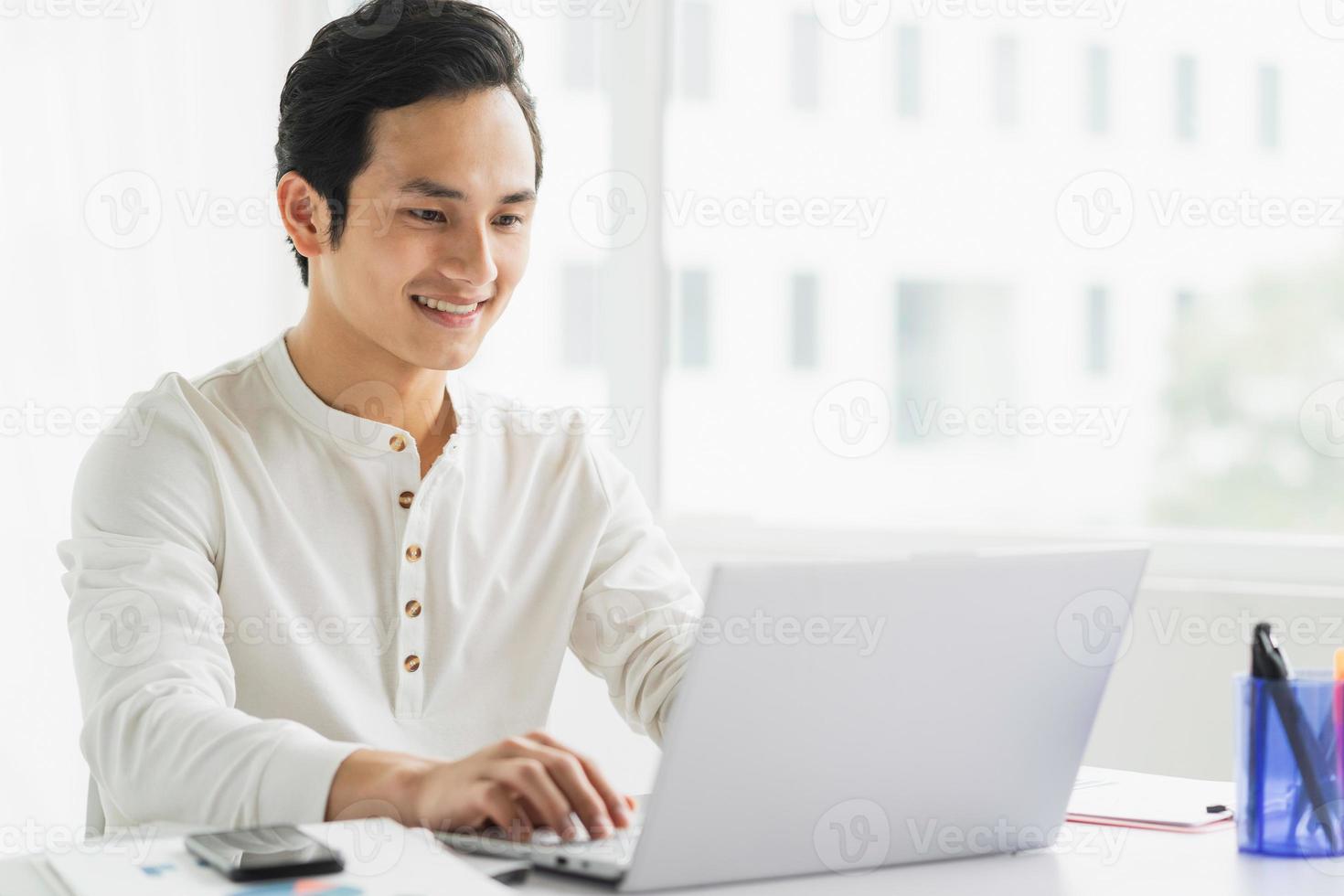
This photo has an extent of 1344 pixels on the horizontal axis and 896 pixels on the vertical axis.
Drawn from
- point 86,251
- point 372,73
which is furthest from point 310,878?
point 86,251

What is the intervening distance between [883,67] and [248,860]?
2275 mm

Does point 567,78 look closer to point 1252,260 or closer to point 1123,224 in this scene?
point 1123,224

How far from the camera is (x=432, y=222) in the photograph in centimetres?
151

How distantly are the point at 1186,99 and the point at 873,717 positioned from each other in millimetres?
1925

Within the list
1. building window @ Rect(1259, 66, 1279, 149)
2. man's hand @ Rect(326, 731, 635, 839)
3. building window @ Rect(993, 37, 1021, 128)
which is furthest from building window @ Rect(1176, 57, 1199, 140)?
man's hand @ Rect(326, 731, 635, 839)

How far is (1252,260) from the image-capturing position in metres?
2.41

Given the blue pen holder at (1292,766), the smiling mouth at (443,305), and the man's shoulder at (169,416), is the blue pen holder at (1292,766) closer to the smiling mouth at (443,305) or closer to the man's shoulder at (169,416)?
the smiling mouth at (443,305)

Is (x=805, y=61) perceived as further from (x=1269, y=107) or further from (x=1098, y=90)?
(x=1269, y=107)

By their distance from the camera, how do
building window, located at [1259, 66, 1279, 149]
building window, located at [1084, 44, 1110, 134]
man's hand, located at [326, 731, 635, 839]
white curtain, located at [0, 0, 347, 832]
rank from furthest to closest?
building window, located at [1084, 44, 1110, 134]
building window, located at [1259, 66, 1279, 149]
white curtain, located at [0, 0, 347, 832]
man's hand, located at [326, 731, 635, 839]

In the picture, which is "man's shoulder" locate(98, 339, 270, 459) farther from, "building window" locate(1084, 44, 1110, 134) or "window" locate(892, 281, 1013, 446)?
"building window" locate(1084, 44, 1110, 134)

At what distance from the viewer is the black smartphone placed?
0.81 m

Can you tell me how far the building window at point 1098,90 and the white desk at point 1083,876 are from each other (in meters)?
1.74

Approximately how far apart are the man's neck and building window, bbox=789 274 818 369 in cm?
138

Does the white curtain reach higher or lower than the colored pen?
higher
